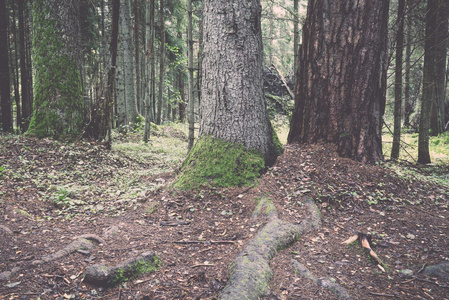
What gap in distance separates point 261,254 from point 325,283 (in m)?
0.57

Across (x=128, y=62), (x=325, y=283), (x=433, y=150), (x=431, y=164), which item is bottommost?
(x=325, y=283)

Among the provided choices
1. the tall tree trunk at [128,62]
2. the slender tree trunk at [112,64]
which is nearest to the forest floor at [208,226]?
the slender tree trunk at [112,64]

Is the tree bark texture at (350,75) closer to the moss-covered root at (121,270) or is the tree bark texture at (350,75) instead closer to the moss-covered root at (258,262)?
the moss-covered root at (258,262)

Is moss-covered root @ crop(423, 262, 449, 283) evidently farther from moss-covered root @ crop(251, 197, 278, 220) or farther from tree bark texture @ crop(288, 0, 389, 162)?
tree bark texture @ crop(288, 0, 389, 162)

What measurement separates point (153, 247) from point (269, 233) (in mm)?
1213

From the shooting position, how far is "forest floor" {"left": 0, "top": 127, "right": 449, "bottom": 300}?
6.66 ft

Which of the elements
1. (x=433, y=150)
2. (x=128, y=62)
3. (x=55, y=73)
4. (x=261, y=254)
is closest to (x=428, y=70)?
(x=433, y=150)

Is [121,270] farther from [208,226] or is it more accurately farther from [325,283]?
[325,283]

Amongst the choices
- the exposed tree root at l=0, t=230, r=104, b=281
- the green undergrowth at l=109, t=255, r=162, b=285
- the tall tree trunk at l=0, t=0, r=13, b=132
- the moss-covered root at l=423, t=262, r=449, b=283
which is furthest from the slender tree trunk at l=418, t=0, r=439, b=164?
the tall tree trunk at l=0, t=0, r=13, b=132

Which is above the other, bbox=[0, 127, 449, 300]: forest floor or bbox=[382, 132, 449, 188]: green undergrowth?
bbox=[382, 132, 449, 188]: green undergrowth

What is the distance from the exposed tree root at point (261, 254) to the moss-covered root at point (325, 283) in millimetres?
274

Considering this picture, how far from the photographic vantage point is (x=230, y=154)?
3848 millimetres

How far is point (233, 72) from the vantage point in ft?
12.5

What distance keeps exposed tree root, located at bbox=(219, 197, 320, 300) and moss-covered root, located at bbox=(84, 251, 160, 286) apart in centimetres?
76
